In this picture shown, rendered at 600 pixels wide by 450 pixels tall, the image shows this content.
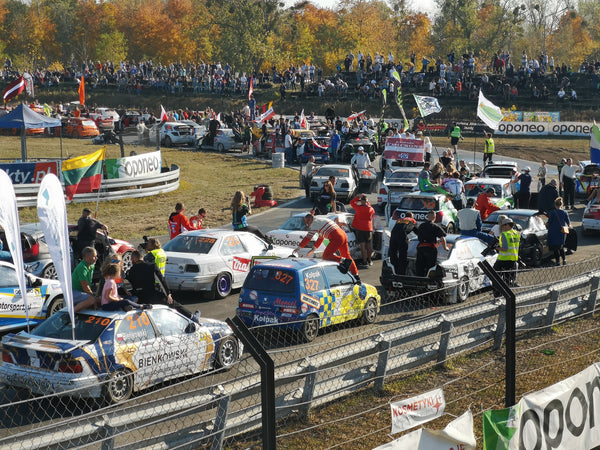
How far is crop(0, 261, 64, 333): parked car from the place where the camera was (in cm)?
1296

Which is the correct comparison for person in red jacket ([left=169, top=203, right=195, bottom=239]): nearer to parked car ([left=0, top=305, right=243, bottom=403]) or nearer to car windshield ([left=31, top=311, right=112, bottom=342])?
parked car ([left=0, top=305, right=243, bottom=403])

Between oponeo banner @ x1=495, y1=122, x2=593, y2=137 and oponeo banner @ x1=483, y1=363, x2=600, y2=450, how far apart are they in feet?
157

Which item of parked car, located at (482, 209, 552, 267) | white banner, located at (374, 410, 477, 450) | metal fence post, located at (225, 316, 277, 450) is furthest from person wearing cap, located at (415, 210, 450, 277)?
metal fence post, located at (225, 316, 277, 450)

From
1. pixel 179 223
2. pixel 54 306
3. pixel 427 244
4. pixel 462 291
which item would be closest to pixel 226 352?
pixel 54 306

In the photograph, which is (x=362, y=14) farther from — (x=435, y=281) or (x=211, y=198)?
(x=435, y=281)

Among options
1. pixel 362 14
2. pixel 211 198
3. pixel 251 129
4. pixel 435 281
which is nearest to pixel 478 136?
pixel 251 129

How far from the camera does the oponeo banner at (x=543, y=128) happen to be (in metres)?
53.4

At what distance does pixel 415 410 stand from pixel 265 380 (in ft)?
5.58

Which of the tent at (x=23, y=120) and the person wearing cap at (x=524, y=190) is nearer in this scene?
the person wearing cap at (x=524, y=190)

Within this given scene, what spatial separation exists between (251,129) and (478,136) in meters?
16.8

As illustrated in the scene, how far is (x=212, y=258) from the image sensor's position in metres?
16.0

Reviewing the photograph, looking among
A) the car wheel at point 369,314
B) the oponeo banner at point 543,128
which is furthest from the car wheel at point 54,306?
the oponeo banner at point 543,128

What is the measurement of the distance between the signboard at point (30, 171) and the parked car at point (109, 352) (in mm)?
16587

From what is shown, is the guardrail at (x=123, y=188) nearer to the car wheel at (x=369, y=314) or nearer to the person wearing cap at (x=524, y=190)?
the person wearing cap at (x=524, y=190)
